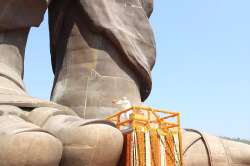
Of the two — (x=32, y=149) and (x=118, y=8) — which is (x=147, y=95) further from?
(x=32, y=149)

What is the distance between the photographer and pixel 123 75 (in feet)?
19.2

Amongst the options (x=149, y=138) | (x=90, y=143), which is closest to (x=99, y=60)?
A: (x=149, y=138)

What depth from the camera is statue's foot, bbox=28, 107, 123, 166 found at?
342 centimetres

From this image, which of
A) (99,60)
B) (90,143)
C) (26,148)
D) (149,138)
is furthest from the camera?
(99,60)

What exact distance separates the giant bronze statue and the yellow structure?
49 centimetres

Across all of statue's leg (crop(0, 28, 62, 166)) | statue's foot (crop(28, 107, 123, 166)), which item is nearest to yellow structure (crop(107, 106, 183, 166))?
statue's foot (crop(28, 107, 123, 166))

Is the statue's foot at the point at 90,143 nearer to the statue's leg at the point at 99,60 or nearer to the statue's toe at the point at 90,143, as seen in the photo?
the statue's toe at the point at 90,143

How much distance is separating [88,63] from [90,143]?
2582 millimetres

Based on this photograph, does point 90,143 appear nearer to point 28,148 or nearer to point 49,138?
point 49,138

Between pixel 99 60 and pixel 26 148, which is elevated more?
pixel 99 60

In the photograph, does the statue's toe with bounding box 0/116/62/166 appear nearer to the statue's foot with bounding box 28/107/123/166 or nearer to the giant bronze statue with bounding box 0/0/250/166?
the statue's foot with bounding box 28/107/123/166

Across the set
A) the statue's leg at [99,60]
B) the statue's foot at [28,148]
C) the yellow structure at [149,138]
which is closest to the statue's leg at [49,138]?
the statue's foot at [28,148]

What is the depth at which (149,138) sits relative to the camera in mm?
4117

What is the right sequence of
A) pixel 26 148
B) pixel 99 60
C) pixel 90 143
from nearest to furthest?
1. pixel 26 148
2. pixel 90 143
3. pixel 99 60
